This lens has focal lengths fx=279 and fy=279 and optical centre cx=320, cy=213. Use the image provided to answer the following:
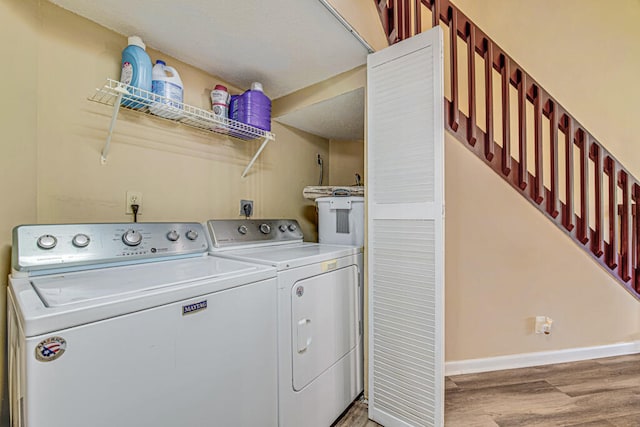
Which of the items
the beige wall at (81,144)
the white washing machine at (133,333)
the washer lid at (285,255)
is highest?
the beige wall at (81,144)

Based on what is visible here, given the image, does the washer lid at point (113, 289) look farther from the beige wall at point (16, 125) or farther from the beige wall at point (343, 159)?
the beige wall at point (343, 159)

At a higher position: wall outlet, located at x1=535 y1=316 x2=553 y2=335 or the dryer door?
the dryer door

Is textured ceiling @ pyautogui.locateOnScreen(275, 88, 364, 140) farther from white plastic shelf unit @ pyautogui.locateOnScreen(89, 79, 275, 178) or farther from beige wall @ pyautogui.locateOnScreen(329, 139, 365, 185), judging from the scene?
white plastic shelf unit @ pyautogui.locateOnScreen(89, 79, 275, 178)

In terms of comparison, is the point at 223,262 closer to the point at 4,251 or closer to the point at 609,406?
the point at 4,251

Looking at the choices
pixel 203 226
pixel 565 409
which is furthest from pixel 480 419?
pixel 203 226

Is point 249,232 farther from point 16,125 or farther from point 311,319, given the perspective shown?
point 16,125

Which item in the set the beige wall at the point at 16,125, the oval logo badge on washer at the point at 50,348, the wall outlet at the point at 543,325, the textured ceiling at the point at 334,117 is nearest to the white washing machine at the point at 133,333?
the oval logo badge on washer at the point at 50,348

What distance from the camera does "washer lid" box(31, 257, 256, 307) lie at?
783mm

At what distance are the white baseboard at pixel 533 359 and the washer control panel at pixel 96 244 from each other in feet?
6.50

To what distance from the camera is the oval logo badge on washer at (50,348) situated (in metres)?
0.62

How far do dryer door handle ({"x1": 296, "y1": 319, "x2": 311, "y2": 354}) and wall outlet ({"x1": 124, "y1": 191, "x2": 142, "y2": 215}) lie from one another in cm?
106

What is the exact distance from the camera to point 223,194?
76.0 inches

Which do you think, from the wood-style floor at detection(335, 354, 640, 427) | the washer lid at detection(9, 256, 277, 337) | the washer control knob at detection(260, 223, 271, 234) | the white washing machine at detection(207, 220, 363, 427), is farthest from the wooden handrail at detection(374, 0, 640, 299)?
the washer lid at detection(9, 256, 277, 337)

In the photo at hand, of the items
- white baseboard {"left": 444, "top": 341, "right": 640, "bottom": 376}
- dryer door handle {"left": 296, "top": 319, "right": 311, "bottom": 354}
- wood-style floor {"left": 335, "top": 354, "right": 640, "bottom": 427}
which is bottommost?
wood-style floor {"left": 335, "top": 354, "right": 640, "bottom": 427}
